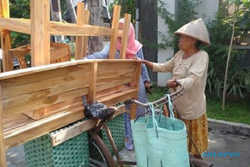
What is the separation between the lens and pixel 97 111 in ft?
6.42

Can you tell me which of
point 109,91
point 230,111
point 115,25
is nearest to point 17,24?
point 115,25

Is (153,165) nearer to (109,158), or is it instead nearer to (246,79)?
(109,158)

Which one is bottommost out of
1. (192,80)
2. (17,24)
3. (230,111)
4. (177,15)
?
(230,111)

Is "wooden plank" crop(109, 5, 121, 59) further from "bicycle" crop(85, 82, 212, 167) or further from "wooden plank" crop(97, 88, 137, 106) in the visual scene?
"bicycle" crop(85, 82, 212, 167)

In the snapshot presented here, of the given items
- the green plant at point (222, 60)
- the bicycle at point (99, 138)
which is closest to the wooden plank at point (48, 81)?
the bicycle at point (99, 138)

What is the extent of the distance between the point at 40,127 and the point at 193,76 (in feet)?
4.34

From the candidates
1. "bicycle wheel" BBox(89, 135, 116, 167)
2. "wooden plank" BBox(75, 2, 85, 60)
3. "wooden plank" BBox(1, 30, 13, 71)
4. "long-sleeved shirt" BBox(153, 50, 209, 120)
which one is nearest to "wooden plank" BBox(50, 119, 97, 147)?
"bicycle wheel" BBox(89, 135, 116, 167)

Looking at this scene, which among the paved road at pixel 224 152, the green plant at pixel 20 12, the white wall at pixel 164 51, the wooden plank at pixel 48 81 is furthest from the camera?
the green plant at pixel 20 12

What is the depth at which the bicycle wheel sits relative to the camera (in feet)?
6.95

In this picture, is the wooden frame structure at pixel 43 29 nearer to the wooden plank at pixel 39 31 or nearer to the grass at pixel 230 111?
the wooden plank at pixel 39 31

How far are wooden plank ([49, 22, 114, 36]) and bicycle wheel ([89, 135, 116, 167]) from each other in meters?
0.86

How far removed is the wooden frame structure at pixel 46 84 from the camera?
4.84 feet

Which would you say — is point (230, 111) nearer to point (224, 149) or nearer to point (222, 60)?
point (222, 60)

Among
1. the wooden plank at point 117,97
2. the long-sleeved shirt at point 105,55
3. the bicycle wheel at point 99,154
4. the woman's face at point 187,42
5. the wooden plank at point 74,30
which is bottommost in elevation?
the bicycle wheel at point 99,154
